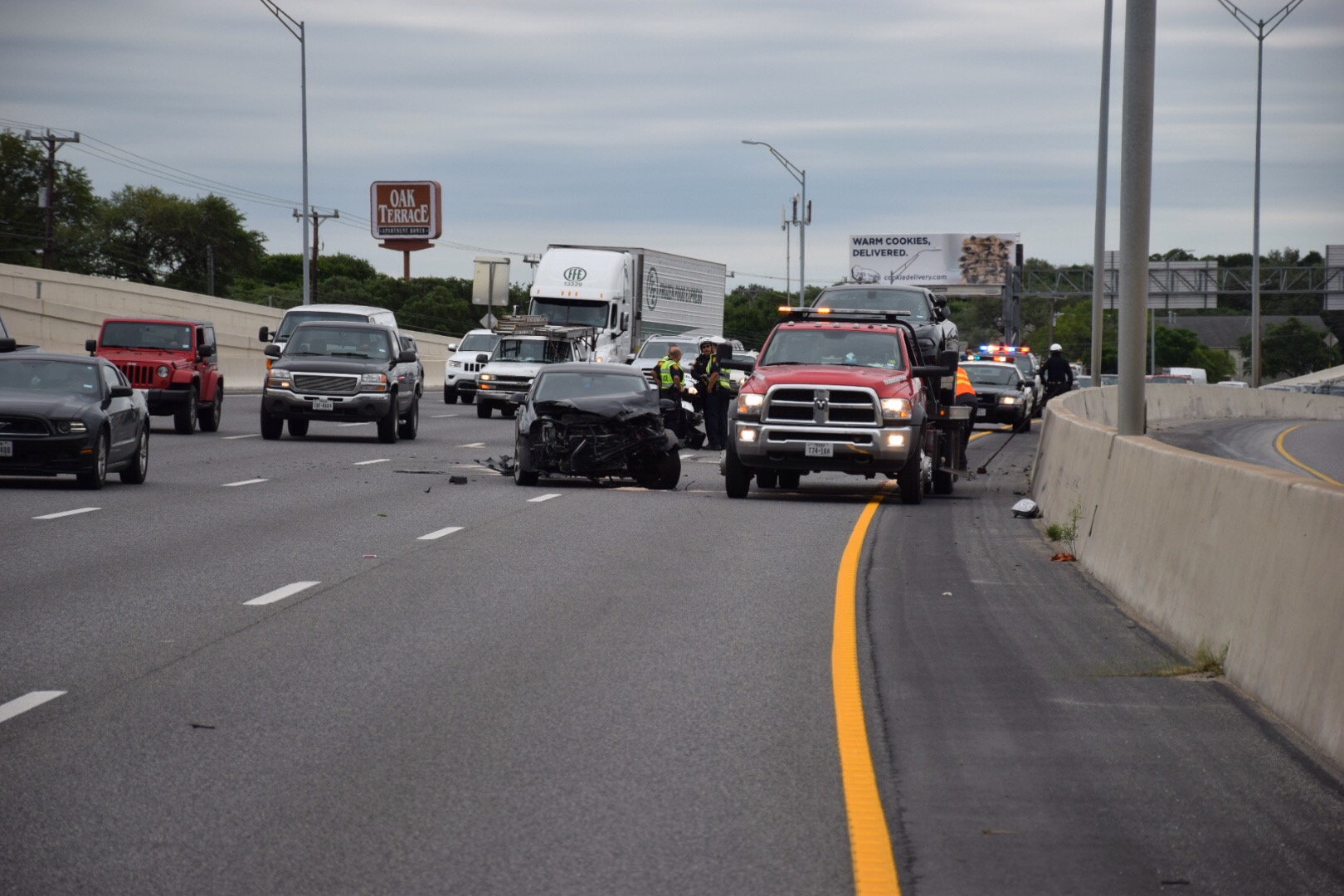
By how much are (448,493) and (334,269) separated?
130034 mm

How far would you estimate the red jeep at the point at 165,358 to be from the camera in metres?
31.0

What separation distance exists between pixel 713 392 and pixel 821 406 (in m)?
11.4

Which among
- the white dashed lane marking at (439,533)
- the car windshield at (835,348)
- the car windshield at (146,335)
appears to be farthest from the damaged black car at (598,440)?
the car windshield at (146,335)

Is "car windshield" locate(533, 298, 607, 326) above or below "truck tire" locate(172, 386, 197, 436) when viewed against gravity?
above

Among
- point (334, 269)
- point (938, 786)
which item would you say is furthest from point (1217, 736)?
point (334, 269)

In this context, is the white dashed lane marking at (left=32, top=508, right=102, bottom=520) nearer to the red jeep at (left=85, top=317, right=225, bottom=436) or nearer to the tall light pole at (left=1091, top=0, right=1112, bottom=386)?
the red jeep at (left=85, top=317, right=225, bottom=436)

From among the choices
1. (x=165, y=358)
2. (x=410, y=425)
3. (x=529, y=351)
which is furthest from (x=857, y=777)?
(x=529, y=351)

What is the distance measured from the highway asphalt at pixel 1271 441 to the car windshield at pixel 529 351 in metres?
14.2

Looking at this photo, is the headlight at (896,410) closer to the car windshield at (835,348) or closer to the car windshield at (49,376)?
the car windshield at (835,348)

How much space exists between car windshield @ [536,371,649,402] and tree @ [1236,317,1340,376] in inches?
5126

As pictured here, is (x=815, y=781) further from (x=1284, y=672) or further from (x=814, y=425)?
(x=814, y=425)

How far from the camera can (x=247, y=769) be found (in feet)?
21.9

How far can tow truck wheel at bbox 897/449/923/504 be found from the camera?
63.9 feet

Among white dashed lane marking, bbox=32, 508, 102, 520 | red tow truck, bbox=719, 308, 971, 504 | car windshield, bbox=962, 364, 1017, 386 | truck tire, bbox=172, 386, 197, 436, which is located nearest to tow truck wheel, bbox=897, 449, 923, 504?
red tow truck, bbox=719, 308, 971, 504
